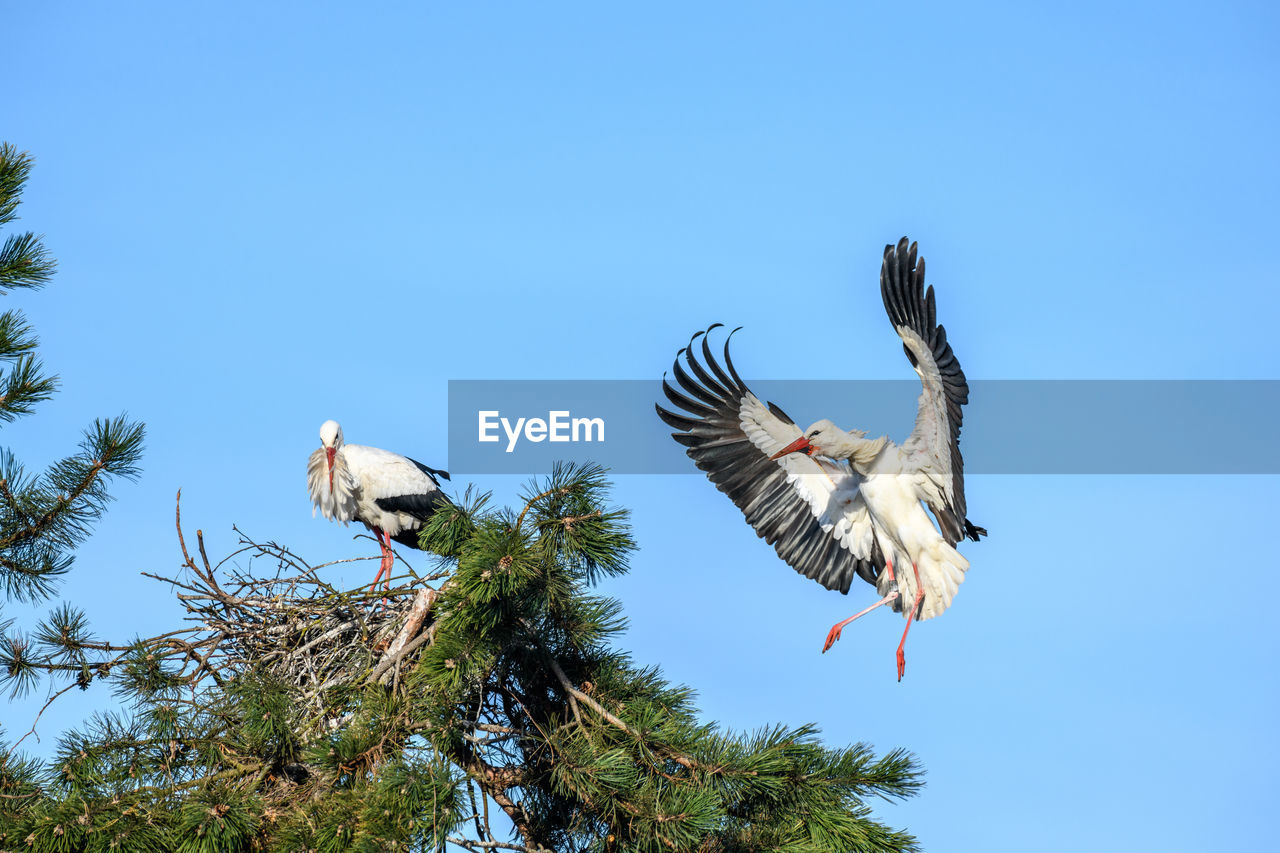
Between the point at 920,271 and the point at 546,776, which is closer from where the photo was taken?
the point at 546,776

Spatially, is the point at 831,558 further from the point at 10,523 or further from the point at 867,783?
the point at 10,523

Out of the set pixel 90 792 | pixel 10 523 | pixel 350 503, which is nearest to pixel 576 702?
pixel 90 792

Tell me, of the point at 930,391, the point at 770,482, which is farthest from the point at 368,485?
the point at 930,391

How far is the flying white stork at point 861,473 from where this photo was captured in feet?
26.2

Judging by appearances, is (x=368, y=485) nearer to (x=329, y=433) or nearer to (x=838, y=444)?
(x=329, y=433)

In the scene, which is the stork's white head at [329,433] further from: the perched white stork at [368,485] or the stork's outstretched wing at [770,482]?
the stork's outstretched wing at [770,482]

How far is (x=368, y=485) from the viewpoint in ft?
31.2

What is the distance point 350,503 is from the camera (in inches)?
377

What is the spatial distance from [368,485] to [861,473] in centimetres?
356

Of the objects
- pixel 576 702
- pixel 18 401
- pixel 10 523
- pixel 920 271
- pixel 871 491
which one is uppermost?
pixel 920 271

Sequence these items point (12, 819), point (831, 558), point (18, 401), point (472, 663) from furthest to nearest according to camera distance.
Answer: point (831, 558) → point (18, 401) → point (472, 663) → point (12, 819)

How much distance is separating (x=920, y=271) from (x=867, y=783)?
12.3 feet

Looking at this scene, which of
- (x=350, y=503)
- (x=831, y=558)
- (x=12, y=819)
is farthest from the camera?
(x=350, y=503)

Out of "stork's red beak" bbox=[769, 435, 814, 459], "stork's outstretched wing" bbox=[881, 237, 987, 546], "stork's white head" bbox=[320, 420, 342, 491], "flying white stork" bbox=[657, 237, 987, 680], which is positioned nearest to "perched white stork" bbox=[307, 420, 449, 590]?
"stork's white head" bbox=[320, 420, 342, 491]
